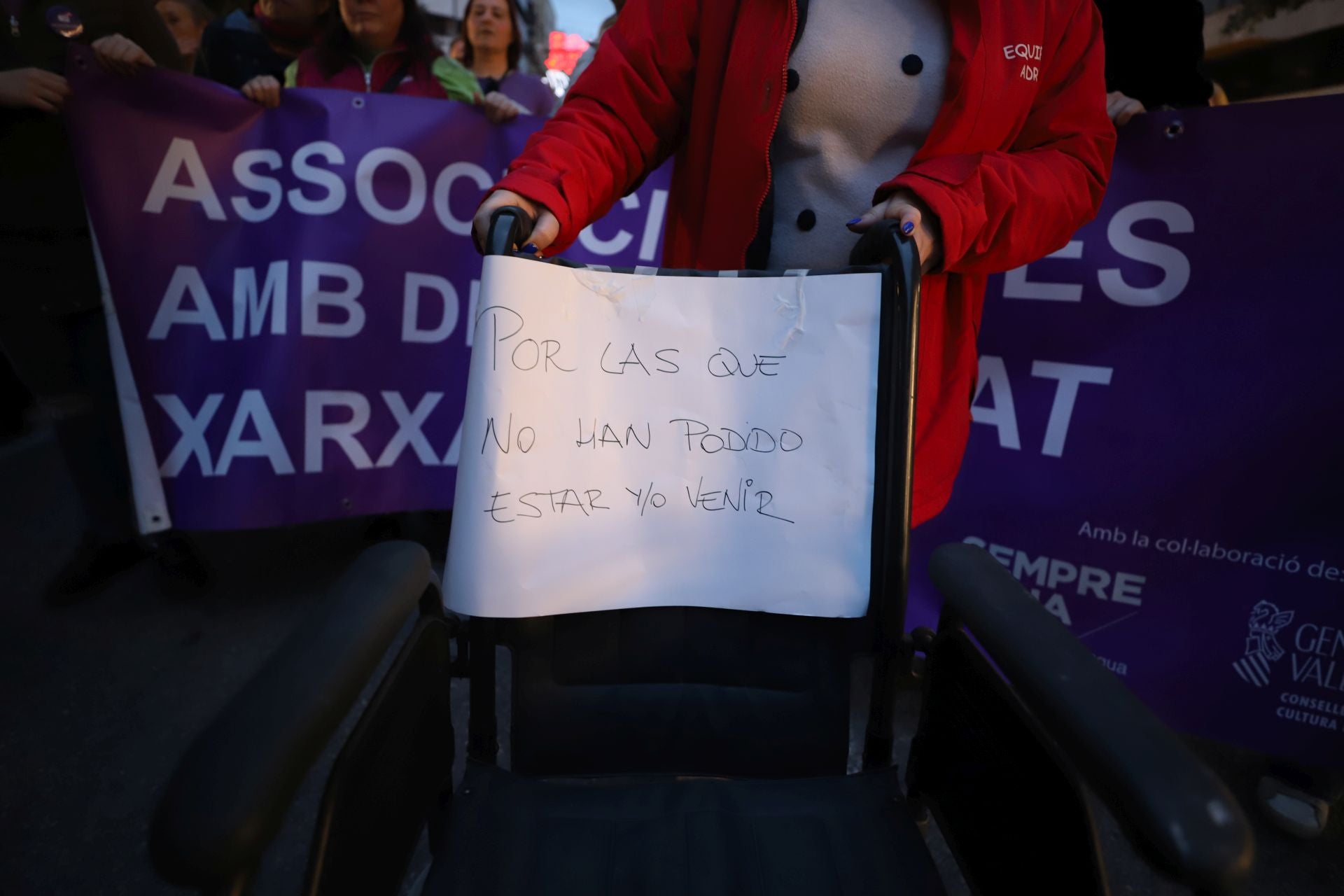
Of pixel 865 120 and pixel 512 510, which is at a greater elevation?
pixel 865 120

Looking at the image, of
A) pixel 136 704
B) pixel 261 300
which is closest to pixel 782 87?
pixel 261 300

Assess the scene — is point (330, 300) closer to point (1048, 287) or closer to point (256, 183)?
point (256, 183)

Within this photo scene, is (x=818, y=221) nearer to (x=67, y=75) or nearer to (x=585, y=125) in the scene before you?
(x=585, y=125)

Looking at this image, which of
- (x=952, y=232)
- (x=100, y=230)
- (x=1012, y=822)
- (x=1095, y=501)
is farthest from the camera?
(x=100, y=230)

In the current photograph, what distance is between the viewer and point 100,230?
5.13 feet

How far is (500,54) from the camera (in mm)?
2516

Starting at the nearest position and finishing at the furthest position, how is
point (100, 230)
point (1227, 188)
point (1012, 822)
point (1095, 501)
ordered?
point (1012, 822) < point (1227, 188) < point (1095, 501) < point (100, 230)

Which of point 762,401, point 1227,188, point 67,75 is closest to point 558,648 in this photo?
point 762,401

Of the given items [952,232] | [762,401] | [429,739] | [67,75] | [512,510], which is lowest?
[429,739]

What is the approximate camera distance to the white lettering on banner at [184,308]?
1.64 metres

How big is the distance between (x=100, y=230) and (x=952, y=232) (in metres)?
1.85

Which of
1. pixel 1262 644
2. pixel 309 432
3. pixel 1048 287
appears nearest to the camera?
pixel 1262 644

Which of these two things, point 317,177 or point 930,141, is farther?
point 317,177

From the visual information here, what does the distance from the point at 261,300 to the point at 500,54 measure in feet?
4.64
